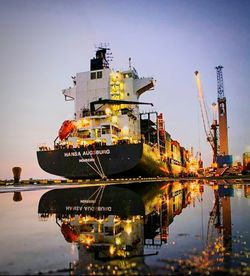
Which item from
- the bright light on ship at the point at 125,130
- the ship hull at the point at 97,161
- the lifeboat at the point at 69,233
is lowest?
the lifeboat at the point at 69,233

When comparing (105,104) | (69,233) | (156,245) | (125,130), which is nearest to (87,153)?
(125,130)

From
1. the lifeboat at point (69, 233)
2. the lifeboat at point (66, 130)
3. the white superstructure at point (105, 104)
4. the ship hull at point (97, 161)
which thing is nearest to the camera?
the lifeboat at point (69, 233)

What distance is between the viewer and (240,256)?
9.16 feet

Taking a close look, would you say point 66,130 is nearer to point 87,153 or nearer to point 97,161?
point 87,153

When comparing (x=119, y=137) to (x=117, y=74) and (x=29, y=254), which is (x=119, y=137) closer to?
(x=117, y=74)

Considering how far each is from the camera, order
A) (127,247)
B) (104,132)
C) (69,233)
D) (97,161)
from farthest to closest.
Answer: (104,132) → (97,161) → (69,233) → (127,247)

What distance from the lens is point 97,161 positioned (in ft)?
103

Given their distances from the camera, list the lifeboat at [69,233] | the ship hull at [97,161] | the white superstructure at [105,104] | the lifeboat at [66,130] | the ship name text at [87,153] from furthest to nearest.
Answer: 1. the lifeboat at [66,130]
2. the white superstructure at [105,104]
3. the ship name text at [87,153]
4. the ship hull at [97,161]
5. the lifeboat at [69,233]

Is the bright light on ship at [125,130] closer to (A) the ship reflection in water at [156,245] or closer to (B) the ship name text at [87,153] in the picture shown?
(B) the ship name text at [87,153]

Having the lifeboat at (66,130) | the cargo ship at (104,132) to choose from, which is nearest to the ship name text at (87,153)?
the cargo ship at (104,132)

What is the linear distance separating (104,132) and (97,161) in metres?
4.66

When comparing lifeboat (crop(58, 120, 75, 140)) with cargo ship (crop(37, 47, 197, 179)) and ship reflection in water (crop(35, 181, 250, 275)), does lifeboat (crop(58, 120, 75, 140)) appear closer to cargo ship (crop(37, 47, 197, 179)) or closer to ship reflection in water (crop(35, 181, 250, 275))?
cargo ship (crop(37, 47, 197, 179))

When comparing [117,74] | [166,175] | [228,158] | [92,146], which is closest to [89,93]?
[117,74]

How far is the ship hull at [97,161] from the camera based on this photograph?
102ft
